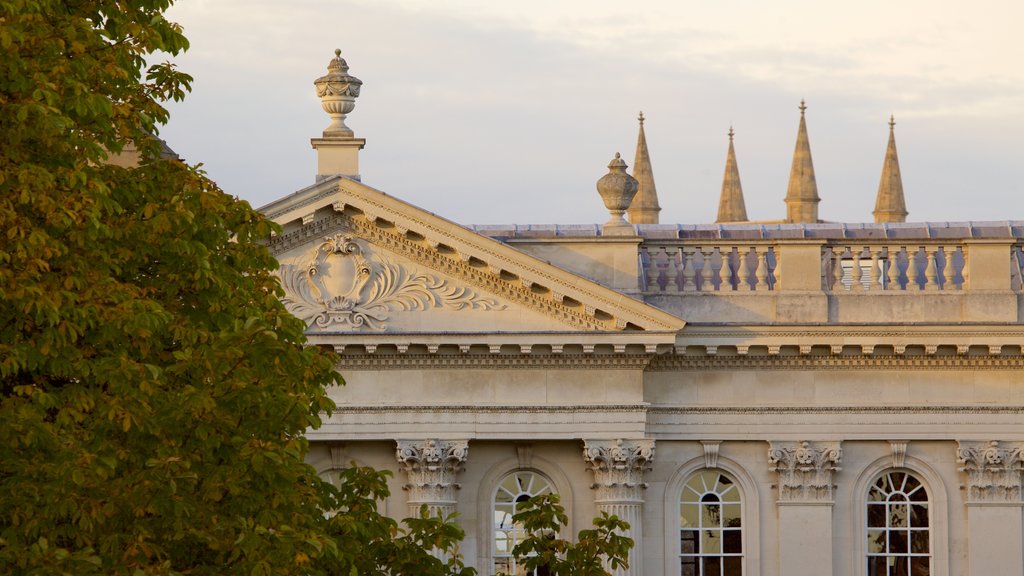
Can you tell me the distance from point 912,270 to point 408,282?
7828 millimetres

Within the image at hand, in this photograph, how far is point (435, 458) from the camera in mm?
37156

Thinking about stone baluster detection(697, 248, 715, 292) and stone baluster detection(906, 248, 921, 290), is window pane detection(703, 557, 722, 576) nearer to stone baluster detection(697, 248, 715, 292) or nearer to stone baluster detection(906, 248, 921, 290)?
stone baluster detection(697, 248, 715, 292)

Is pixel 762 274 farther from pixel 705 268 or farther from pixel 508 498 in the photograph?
pixel 508 498

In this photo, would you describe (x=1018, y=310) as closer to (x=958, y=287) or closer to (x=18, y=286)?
(x=958, y=287)

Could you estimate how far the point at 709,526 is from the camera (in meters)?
38.3

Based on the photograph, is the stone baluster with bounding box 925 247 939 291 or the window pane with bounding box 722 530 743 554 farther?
the window pane with bounding box 722 530 743 554

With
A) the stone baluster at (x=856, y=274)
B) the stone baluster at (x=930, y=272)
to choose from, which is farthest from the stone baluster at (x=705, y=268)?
the stone baluster at (x=930, y=272)

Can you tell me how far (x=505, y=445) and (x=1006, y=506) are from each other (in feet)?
25.5

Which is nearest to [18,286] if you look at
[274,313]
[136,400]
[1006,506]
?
[136,400]

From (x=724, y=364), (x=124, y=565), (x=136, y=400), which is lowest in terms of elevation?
(x=124, y=565)

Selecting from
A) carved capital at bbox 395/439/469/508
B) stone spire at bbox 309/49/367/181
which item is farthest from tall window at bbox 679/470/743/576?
stone spire at bbox 309/49/367/181

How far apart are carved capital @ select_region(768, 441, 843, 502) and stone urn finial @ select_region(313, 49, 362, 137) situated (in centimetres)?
831

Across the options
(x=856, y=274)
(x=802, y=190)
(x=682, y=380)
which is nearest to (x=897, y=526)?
(x=856, y=274)

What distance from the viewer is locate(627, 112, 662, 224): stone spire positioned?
298 feet
